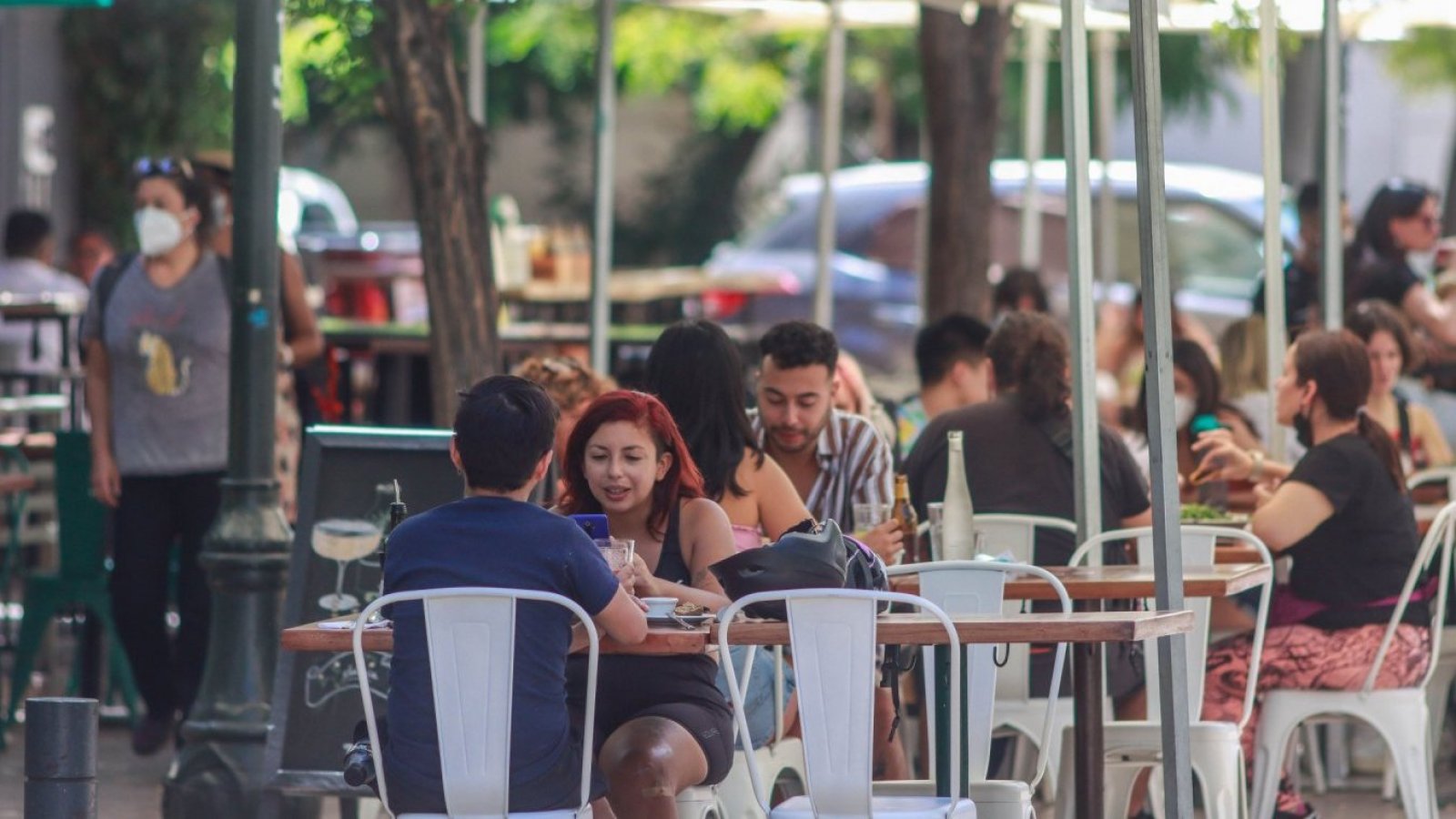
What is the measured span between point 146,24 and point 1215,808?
46.3 feet

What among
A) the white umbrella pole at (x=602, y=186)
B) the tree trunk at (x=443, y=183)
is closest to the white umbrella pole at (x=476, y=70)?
the white umbrella pole at (x=602, y=186)

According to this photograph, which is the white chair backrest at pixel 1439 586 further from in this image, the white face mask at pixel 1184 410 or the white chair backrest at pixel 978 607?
the white face mask at pixel 1184 410

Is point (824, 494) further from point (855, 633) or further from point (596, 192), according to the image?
point (596, 192)

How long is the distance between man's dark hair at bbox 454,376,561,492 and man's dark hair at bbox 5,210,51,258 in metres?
8.51

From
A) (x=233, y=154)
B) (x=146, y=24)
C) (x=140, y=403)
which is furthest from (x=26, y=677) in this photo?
(x=146, y=24)

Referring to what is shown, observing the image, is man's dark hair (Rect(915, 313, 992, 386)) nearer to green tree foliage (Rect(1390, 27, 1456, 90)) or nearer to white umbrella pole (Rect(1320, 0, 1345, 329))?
white umbrella pole (Rect(1320, 0, 1345, 329))

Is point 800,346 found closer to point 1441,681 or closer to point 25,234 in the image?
point 1441,681

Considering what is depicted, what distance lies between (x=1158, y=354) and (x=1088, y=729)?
87 cm

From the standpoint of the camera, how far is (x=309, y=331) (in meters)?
8.41

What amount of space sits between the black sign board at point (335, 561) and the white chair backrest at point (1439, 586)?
2368mm

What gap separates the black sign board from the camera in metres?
6.26

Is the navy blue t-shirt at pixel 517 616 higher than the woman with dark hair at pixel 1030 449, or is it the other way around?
the woman with dark hair at pixel 1030 449

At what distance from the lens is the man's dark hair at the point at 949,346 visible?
8.47 metres

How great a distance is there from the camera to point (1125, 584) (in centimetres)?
Answer: 583
